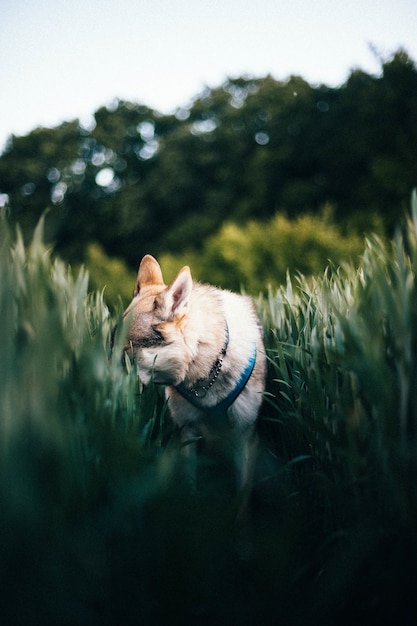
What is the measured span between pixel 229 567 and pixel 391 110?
21819 millimetres

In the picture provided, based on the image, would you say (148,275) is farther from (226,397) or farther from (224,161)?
(224,161)

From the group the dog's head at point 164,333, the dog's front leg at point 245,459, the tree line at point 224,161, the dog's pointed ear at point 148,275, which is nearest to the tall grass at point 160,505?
the dog's front leg at point 245,459

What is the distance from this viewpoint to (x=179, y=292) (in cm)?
267

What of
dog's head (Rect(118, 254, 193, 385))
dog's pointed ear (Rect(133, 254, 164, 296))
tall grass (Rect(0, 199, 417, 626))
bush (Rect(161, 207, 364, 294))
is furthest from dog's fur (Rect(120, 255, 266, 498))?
bush (Rect(161, 207, 364, 294))

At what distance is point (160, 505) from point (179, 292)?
5.73 ft

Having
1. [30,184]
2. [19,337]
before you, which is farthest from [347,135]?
[19,337]

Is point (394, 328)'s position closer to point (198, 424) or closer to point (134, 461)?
point (134, 461)

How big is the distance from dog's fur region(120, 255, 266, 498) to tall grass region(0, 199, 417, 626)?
88 cm

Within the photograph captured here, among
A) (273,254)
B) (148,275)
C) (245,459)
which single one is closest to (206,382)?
(245,459)

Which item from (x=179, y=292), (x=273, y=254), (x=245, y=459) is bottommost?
(x=245, y=459)

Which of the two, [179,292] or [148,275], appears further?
[148,275]

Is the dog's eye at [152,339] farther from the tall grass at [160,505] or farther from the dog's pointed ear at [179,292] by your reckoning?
the tall grass at [160,505]

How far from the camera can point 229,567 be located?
1162 millimetres

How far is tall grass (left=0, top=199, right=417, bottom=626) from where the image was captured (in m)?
0.93
